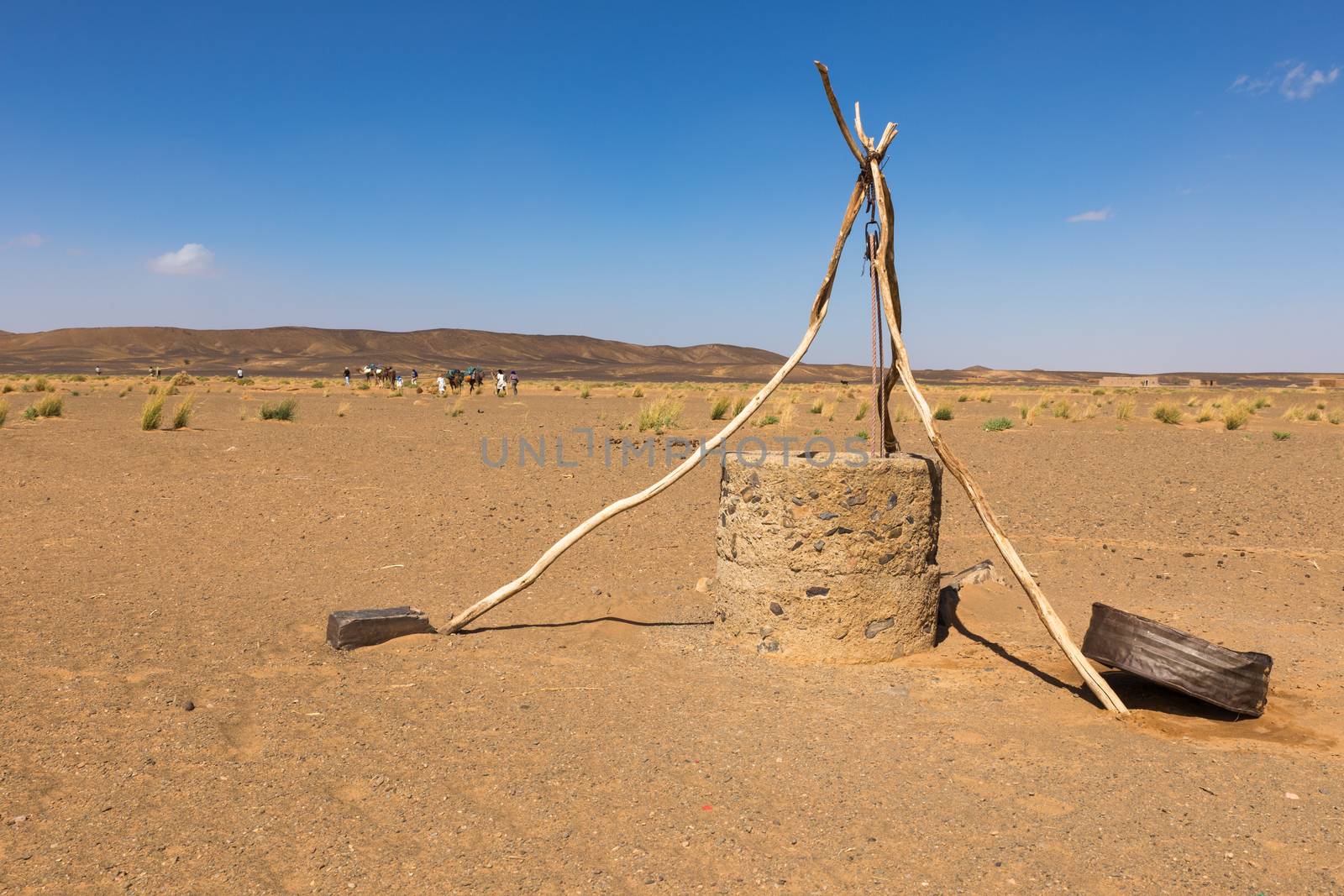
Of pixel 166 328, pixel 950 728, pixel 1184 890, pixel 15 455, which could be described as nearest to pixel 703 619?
pixel 950 728

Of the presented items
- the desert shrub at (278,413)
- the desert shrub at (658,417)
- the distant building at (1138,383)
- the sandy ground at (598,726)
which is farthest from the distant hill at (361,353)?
the sandy ground at (598,726)

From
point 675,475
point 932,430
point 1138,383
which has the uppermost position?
point 1138,383

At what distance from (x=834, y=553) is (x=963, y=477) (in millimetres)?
859

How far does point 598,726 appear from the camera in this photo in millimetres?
4023

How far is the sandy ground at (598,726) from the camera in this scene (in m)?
2.90

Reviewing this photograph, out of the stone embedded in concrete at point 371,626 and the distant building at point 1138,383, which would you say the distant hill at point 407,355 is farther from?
the stone embedded in concrete at point 371,626

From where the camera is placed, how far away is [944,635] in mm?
5523

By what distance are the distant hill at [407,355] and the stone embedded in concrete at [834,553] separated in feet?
269

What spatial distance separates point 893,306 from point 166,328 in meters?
133

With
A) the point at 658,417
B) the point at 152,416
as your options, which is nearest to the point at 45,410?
the point at 152,416

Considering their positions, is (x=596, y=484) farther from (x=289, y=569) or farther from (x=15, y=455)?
(x=15, y=455)

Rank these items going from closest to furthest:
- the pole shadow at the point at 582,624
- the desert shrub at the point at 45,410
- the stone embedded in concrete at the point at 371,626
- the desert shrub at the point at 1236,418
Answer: the stone embedded in concrete at the point at 371,626, the pole shadow at the point at 582,624, the desert shrub at the point at 45,410, the desert shrub at the point at 1236,418

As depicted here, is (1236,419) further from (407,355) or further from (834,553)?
(407,355)

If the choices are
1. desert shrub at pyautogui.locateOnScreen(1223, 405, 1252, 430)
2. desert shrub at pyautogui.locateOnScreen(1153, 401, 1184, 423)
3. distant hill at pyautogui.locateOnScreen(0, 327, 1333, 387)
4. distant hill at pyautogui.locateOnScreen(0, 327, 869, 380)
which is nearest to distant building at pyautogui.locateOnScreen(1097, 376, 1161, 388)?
distant hill at pyautogui.locateOnScreen(0, 327, 1333, 387)
